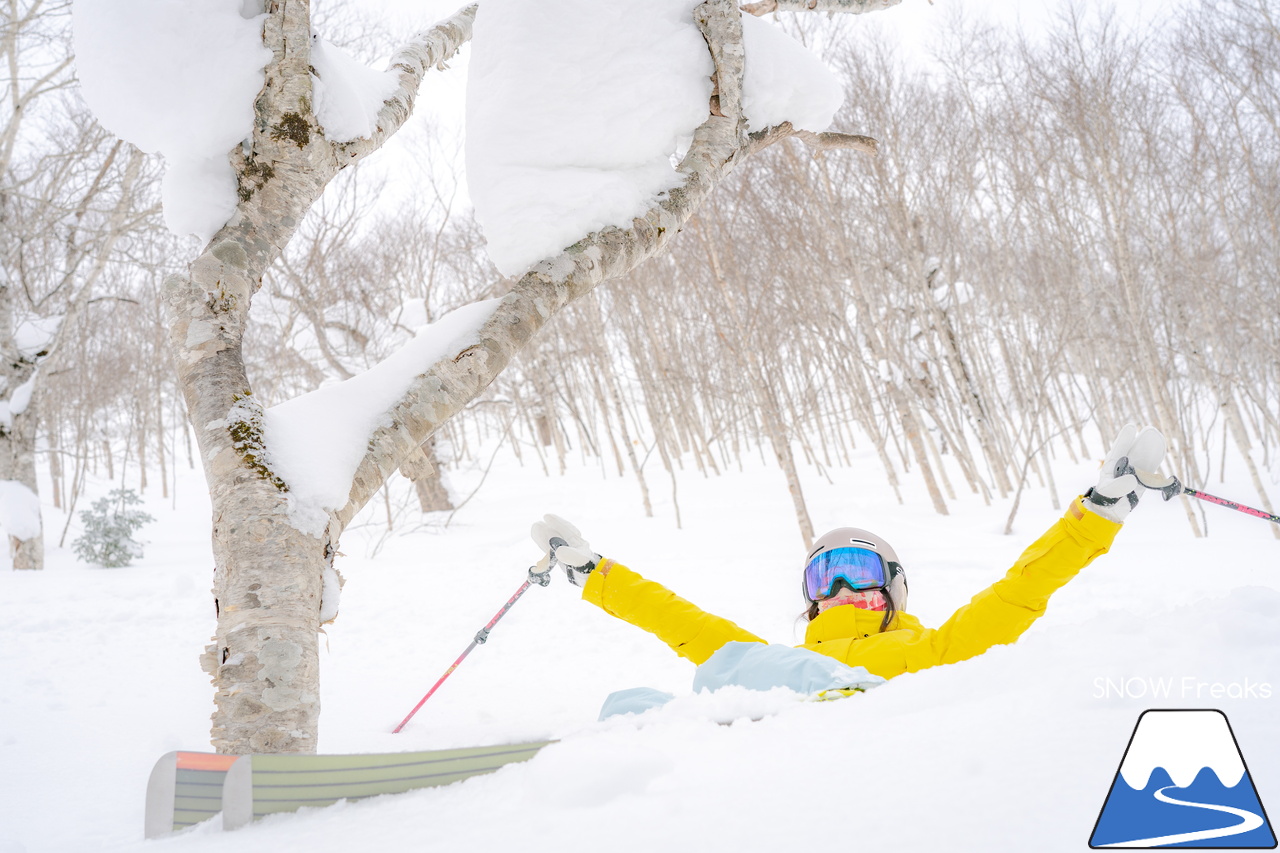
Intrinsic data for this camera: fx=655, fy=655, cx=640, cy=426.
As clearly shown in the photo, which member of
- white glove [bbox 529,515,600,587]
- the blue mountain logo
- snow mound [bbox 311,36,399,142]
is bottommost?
the blue mountain logo

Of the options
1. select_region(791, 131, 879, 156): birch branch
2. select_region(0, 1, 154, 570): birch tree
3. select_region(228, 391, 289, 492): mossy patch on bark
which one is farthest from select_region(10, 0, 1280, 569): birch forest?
select_region(228, 391, 289, 492): mossy patch on bark

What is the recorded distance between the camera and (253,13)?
2125 millimetres

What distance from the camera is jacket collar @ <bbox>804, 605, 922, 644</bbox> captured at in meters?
2.19

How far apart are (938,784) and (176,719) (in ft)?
10.6

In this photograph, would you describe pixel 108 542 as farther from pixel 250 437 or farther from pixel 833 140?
pixel 833 140

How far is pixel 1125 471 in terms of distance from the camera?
2154 millimetres

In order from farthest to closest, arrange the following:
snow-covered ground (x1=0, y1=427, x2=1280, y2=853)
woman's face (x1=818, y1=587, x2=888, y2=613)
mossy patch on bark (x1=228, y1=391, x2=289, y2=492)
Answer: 1. woman's face (x1=818, y1=587, x2=888, y2=613)
2. mossy patch on bark (x1=228, y1=391, x2=289, y2=492)
3. snow-covered ground (x1=0, y1=427, x2=1280, y2=853)

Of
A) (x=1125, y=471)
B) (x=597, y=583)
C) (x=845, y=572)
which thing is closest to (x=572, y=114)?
(x=597, y=583)

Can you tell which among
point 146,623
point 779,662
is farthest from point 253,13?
point 146,623

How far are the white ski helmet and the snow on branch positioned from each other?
2.26 meters

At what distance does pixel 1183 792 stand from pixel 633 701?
4.13ft

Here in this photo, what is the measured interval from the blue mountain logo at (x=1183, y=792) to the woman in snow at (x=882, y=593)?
85 cm

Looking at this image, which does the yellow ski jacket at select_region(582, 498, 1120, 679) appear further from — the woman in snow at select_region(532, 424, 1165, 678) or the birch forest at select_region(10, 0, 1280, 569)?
the birch forest at select_region(10, 0, 1280, 569)

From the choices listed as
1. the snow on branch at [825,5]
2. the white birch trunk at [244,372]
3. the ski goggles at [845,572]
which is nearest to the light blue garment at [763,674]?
the ski goggles at [845,572]
